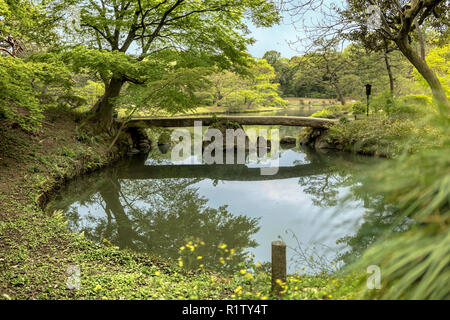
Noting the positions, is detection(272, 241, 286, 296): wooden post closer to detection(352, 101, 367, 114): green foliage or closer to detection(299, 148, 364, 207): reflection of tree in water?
detection(299, 148, 364, 207): reflection of tree in water

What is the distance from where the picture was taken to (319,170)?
9359mm

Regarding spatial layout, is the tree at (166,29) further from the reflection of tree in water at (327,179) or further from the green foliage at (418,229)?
the green foliage at (418,229)

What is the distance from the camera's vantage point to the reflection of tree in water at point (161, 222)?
13.5ft

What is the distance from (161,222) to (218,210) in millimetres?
1105

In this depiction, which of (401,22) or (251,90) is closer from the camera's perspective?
(401,22)

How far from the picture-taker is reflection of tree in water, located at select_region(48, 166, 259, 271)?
4.10 m

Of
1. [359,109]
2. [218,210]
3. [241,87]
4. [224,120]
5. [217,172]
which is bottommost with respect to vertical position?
[218,210]

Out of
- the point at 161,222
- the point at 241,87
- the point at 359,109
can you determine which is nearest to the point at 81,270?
the point at 161,222

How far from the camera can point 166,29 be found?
35.7 ft

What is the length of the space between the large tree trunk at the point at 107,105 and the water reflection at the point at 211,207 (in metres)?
1.97

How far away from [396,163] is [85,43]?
460 inches

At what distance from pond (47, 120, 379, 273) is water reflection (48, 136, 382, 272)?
13 millimetres

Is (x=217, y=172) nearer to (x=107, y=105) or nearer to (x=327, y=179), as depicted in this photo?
(x=327, y=179)

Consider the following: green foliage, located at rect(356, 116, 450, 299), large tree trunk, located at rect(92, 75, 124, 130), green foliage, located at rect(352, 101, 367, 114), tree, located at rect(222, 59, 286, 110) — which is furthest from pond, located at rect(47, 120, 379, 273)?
tree, located at rect(222, 59, 286, 110)
